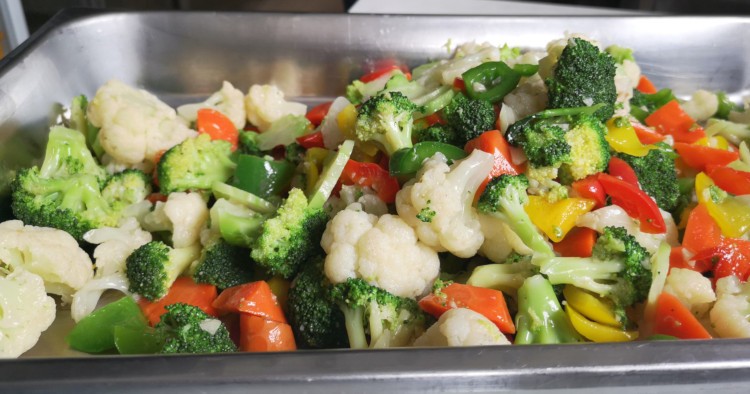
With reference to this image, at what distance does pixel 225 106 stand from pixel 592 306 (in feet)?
4.69

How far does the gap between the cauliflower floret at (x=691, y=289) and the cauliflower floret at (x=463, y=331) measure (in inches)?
17.5

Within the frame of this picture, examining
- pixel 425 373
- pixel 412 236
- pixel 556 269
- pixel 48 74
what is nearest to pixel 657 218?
pixel 556 269

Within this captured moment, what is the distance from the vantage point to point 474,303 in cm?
145

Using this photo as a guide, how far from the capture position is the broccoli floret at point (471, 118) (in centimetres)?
168

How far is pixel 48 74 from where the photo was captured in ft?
7.04

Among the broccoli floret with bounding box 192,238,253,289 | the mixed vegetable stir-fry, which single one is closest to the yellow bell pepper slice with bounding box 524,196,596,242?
the mixed vegetable stir-fry

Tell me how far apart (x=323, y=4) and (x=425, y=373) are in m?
3.66

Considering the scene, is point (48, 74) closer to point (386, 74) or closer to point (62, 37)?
point (62, 37)

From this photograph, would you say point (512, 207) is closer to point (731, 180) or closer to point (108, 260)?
point (731, 180)

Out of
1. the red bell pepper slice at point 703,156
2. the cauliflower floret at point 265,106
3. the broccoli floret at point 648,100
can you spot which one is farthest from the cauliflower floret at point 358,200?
the broccoli floret at point 648,100

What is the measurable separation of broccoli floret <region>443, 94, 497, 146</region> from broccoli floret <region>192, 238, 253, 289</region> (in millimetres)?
666

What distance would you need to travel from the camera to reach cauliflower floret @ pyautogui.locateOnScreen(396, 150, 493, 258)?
149 centimetres

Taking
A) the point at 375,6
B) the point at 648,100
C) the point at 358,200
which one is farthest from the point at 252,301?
the point at 375,6

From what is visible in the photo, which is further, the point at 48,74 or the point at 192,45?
the point at 192,45
